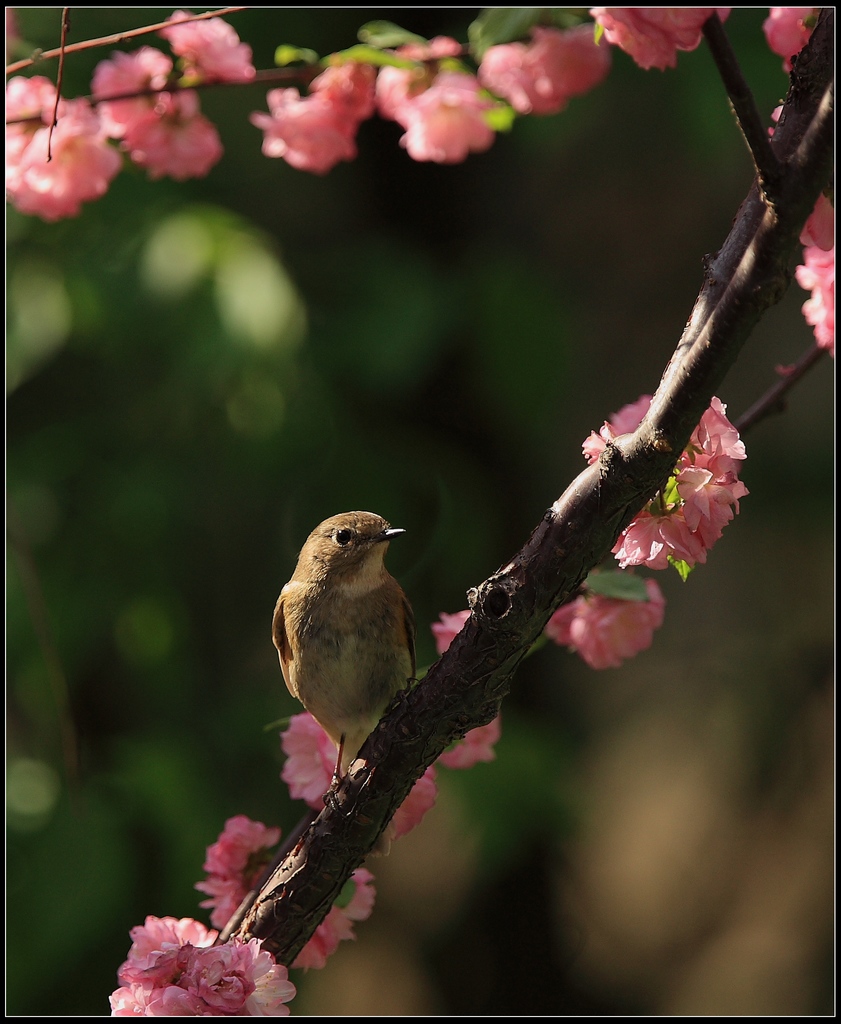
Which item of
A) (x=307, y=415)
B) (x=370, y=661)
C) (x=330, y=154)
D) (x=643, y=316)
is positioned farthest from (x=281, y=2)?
(x=643, y=316)

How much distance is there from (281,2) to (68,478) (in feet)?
8.50

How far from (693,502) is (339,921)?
1.03 metres

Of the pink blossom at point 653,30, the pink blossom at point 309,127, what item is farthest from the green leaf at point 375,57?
the pink blossom at point 653,30

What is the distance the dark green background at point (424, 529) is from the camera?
11.5 feet

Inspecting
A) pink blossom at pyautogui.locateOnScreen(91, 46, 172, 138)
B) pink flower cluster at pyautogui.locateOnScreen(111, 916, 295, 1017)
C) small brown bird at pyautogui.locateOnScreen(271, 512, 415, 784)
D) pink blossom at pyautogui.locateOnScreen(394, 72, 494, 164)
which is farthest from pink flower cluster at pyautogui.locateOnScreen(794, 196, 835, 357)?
pink blossom at pyautogui.locateOnScreen(91, 46, 172, 138)

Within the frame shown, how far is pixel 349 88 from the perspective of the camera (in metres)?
2.10

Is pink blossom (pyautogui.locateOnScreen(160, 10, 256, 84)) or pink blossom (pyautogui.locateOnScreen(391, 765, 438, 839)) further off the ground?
pink blossom (pyautogui.locateOnScreen(160, 10, 256, 84))

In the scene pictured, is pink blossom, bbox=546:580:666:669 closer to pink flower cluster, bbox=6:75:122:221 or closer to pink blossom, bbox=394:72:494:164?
pink blossom, bbox=394:72:494:164

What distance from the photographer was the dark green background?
351cm

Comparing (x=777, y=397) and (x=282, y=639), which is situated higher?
(x=777, y=397)

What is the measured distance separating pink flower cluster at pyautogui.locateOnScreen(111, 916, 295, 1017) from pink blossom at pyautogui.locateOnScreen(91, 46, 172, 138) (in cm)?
165

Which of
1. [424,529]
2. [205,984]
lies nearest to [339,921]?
[205,984]

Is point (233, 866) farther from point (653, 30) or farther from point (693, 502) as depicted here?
point (653, 30)

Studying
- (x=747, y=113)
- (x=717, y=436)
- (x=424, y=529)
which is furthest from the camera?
(x=424, y=529)
